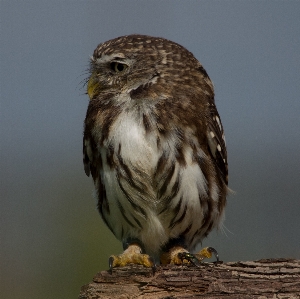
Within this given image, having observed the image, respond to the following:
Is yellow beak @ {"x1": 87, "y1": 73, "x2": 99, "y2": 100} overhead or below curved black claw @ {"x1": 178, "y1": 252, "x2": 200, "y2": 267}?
overhead

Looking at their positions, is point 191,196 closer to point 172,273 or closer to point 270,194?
point 172,273

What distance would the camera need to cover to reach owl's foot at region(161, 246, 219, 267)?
6074 mm

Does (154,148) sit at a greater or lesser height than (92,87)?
lesser

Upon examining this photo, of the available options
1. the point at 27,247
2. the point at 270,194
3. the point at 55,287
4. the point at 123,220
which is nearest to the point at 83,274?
the point at 55,287

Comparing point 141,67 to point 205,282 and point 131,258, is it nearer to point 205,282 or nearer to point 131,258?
point 131,258

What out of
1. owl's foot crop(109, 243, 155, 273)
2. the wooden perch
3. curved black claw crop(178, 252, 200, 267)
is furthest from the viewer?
owl's foot crop(109, 243, 155, 273)

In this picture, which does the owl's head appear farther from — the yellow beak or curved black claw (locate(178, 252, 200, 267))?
curved black claw (locate(178, 252, 200, 267))

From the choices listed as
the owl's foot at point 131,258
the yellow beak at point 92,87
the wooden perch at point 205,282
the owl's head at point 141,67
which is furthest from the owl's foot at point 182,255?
the yellow beak at point 92,87

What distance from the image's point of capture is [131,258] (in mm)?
6000

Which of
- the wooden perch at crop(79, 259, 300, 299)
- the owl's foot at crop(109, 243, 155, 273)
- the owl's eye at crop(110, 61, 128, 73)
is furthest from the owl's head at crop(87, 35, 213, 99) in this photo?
the wooden perch at crop(79, 259, 300, 299)

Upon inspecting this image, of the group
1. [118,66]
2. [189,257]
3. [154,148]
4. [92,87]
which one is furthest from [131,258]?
[118,66]

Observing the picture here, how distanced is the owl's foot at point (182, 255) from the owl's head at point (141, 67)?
51.7 inches

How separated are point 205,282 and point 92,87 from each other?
7.30ft

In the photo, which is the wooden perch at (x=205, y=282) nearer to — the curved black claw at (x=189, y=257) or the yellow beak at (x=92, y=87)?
the curved black claw at (x=189, y=257)
